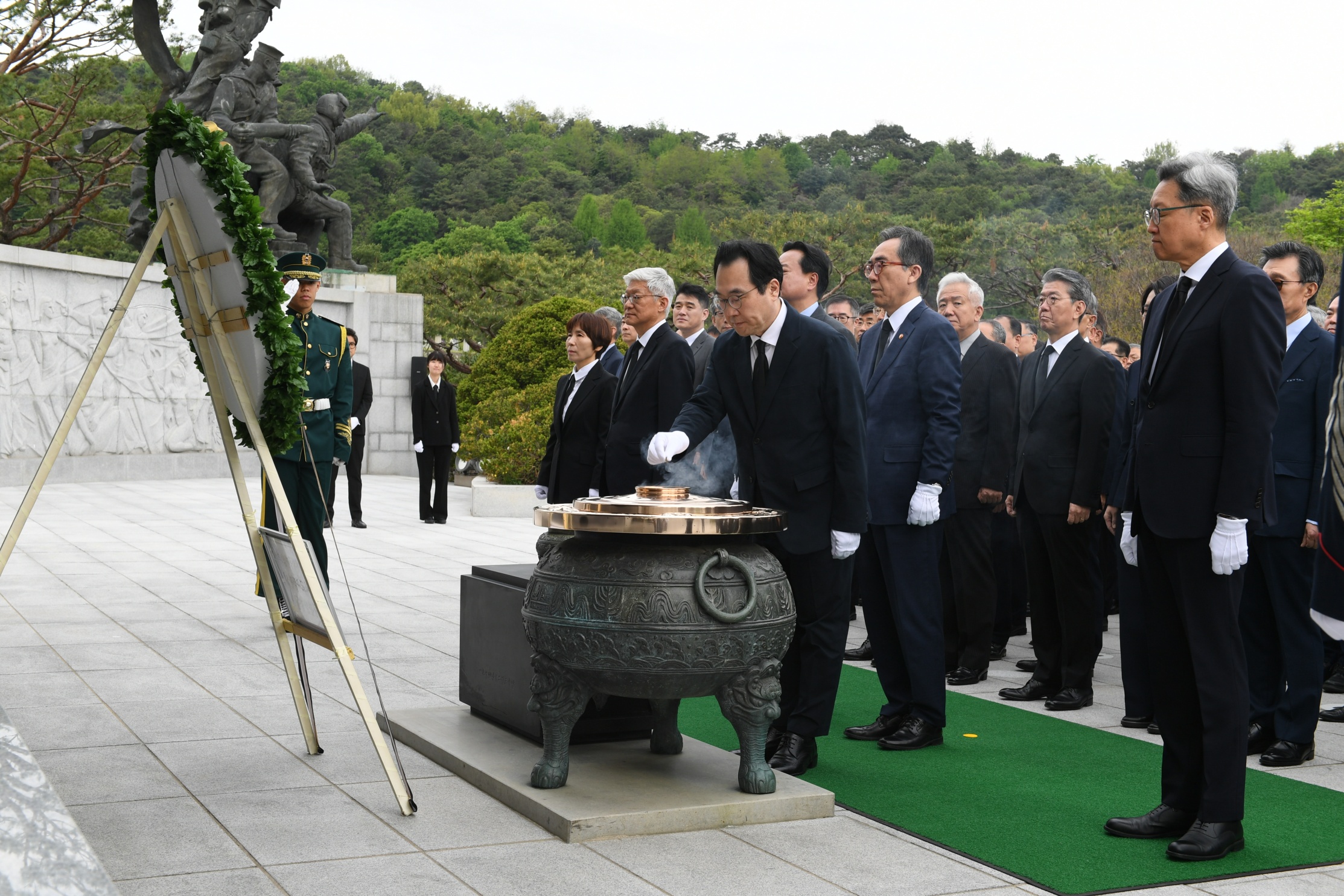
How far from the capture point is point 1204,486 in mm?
3627

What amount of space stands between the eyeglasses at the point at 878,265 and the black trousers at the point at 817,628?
133 centimetres

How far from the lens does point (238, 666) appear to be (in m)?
6.09

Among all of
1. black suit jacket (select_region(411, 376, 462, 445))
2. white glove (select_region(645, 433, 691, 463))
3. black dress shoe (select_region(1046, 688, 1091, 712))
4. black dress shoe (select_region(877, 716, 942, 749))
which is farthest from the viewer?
black suit jacket (select_region(411, 376, 462, 445))

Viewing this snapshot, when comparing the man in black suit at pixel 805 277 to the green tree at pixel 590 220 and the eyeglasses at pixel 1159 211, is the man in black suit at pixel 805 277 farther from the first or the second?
the green tree at pixel 590 220

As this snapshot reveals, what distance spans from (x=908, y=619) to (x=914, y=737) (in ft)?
1.56

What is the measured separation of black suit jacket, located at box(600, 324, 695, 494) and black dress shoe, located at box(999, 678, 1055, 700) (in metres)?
2.04

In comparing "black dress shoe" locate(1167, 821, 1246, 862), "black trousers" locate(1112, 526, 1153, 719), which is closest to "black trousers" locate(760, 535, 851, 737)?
"black dress shoe" locate(1167, 821, 1246, 862)

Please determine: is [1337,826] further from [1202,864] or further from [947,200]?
[947,200]

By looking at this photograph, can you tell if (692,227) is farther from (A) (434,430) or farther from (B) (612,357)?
(B) (612,357)

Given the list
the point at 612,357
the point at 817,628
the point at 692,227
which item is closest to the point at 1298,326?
the point at 817,628

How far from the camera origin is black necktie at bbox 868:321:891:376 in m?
5.34

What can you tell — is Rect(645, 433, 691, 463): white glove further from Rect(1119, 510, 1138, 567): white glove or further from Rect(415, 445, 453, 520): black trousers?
Rect(415, 445, 453, 520): black trousers

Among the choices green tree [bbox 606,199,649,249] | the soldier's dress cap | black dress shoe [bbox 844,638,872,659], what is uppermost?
green tree [bbox 606,199,649,249]

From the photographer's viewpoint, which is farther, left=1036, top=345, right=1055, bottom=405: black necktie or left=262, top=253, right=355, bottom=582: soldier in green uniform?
left=262, top=253, right=355, bottom=582: soldier in green uniform
